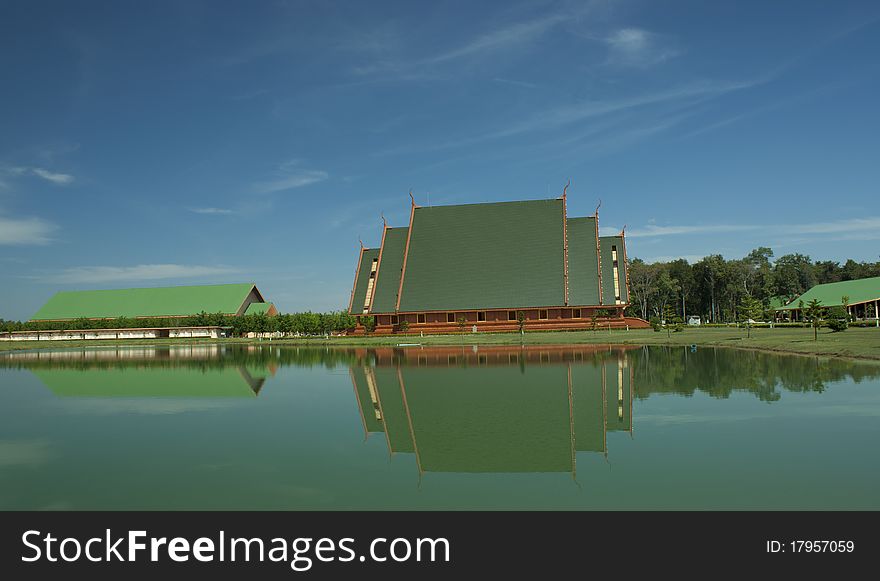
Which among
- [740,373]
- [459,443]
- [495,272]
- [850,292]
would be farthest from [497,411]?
[850,292]

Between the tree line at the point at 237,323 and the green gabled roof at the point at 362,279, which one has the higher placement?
the green gabled roof at the point at 362,279

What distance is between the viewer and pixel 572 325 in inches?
1781

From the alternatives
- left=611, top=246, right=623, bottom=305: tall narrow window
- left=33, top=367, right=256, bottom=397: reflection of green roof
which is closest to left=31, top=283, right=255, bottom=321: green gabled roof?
left=611, top=246, right=623, bottom=305: tall narrow window

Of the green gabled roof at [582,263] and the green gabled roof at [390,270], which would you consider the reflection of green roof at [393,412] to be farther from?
the green gabled roof at [390,270]

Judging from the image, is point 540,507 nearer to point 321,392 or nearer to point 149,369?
point 321,392

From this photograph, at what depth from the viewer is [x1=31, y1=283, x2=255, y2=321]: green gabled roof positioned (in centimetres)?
6719

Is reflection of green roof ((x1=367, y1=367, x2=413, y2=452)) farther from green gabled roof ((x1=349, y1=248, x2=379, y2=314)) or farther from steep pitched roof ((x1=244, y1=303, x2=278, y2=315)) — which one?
steep pitched roof ((x1=244, y1=303, x2=278, y2=315))

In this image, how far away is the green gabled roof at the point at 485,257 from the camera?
47.7 metres

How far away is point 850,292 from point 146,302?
69.3 meters

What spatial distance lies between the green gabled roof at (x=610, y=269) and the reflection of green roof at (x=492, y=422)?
30.8 m

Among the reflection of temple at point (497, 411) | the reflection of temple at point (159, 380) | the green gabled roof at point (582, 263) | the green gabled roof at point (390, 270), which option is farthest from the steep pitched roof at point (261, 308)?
the reflection of temple at point (497, 411)

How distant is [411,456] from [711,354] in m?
19.4

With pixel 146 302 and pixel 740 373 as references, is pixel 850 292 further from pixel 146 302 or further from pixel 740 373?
pixel 146 302

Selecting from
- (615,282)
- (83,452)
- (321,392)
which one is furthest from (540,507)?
(615,282)
